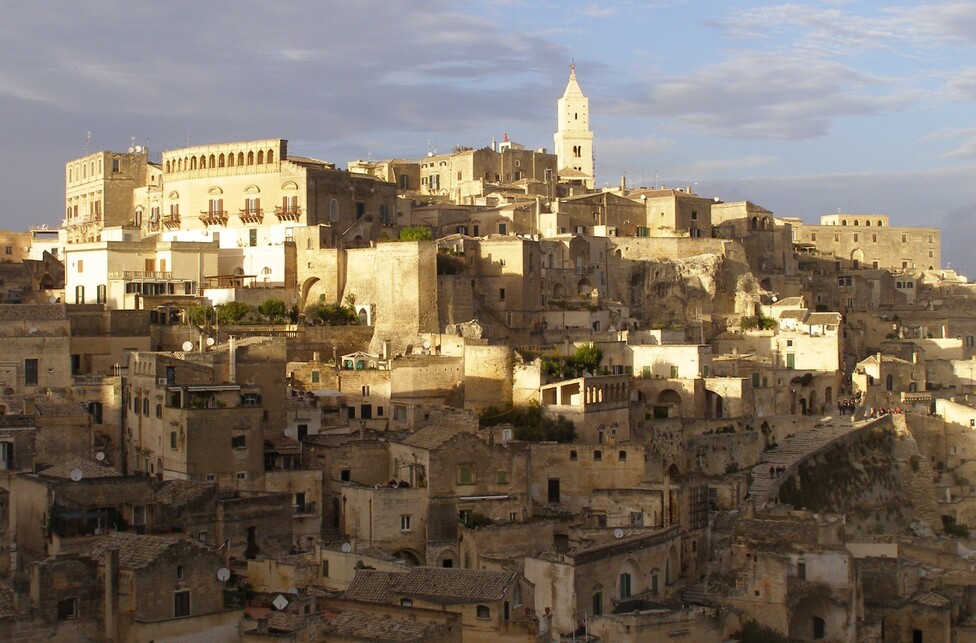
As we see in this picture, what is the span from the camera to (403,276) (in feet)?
157

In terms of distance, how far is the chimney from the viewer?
85.0 feet

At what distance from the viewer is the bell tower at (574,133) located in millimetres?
83625

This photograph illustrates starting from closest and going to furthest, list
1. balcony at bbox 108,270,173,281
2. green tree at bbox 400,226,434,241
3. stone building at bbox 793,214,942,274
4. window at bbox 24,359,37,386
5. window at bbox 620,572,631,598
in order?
window at bbox 620,572,631,598 < window at bbox 24,359,37,386 < balcony at bbox 108,270,173,281 < green tree at bbox 400,226,434,241 < stone building at bbox 793,214,942,274

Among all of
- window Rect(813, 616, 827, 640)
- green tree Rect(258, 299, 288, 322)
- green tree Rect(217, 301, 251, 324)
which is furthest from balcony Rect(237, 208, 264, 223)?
window Rect(813, 616, 827, 640)

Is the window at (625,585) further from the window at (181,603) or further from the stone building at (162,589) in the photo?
the window at (181,603)

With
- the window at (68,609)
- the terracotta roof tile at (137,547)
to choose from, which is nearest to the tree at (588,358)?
the terracotta roof tile at (137,547)

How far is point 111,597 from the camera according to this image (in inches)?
1022

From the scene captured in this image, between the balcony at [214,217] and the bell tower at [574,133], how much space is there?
32.6 metres

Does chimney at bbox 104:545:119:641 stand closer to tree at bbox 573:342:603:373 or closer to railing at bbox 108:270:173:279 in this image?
tree at bbox 573:342:603:373

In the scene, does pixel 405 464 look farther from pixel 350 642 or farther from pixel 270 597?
pixel 350 642

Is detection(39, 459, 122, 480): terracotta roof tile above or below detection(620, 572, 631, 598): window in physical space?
above

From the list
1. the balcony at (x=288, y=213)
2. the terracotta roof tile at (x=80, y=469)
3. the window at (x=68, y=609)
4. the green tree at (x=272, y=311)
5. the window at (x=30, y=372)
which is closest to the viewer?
the window at (x=68, y=609)

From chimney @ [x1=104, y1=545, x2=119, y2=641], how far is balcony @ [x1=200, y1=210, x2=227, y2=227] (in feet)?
93.9

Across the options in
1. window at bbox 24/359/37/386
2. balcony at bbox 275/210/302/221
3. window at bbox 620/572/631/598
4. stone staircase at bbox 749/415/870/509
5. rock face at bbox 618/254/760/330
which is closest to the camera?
window at bbox 620/572/631/598
